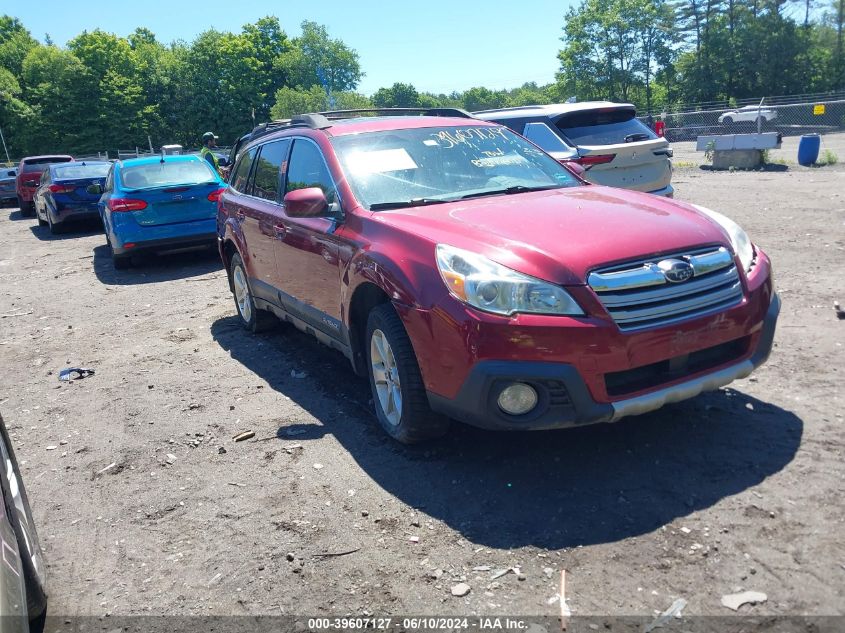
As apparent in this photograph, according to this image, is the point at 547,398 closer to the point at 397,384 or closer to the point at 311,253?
the point at 397,384

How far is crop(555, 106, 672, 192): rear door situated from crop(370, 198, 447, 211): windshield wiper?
4451 millimetres

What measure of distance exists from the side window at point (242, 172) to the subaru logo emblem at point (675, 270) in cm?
412

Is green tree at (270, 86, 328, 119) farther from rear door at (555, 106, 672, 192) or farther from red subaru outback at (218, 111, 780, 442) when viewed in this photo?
red subaru outback at (218, 111, 780, 442)

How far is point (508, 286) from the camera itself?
3395 millimetres

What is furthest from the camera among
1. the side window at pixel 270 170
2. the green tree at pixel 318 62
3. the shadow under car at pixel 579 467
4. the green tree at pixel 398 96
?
the green tree at pixel 398 96

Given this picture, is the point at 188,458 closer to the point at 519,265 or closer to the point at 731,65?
the point at 519,265

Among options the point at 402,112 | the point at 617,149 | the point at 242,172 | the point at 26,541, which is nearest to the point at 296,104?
the point at 617,149

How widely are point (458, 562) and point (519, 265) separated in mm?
1367

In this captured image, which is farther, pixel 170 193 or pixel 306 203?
pixel 170 193

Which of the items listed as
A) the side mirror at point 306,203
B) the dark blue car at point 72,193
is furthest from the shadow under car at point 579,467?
the dark blue car at point 72,193

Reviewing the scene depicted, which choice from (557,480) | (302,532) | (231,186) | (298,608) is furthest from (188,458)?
(231,186)

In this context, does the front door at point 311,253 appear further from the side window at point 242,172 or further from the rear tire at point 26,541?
the rear tire at point 26,541

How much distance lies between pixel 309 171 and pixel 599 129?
4.84 m

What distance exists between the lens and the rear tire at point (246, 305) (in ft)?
22.1
